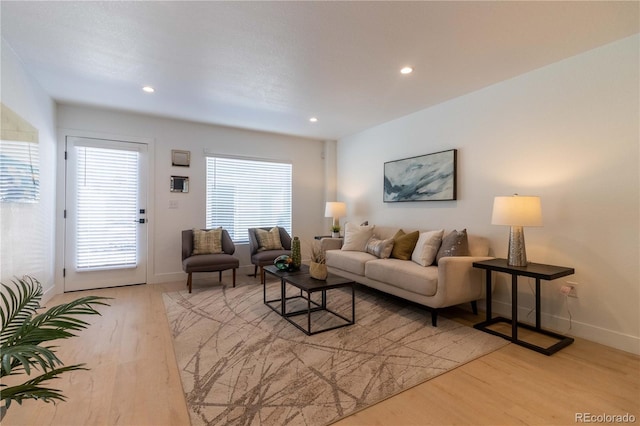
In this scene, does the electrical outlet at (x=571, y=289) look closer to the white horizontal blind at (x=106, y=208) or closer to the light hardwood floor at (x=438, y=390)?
the light hardwood floor at (x=438, y=390)

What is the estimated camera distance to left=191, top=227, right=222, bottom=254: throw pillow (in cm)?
442

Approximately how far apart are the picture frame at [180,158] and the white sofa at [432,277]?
2.91m

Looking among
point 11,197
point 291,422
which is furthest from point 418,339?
point 11,197

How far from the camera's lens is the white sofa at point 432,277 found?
289cm

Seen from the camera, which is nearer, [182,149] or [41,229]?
[41,229]

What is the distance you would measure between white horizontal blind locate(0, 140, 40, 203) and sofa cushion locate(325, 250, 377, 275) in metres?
3.31

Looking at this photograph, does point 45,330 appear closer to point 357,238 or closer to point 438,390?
point 438,390

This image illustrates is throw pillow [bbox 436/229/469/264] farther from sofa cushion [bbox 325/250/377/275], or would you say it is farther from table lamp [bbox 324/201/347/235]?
table lamp [bbox 324/201/347/235]

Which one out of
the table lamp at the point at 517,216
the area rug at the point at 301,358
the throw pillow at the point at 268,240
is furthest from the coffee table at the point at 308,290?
the table lamp at the point at 517,216

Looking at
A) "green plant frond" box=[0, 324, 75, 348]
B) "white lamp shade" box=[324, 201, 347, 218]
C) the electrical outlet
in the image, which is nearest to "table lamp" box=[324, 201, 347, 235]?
"white lamp shade" box=[324, 201, 347, 218]

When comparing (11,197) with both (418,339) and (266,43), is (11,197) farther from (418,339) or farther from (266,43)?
(418,339)

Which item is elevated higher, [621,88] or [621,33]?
[621,33]

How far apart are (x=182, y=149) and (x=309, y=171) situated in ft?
7.18

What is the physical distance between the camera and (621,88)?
8.14 ft
